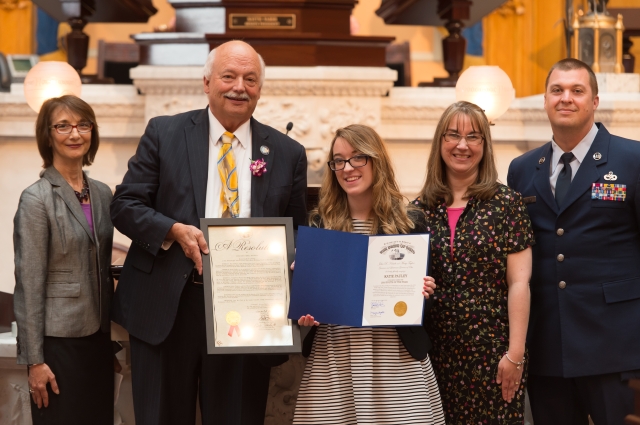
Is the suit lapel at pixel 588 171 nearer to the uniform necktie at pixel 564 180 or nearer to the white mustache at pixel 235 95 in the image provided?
the uniform necktie at pixel 564 180

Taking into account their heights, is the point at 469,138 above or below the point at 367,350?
above

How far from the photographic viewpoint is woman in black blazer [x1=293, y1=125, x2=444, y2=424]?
107 inches

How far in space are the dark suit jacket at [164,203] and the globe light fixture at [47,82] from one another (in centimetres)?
188

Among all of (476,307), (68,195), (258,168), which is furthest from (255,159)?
(476,307)

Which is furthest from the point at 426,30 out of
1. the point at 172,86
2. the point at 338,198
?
the point at 338,198

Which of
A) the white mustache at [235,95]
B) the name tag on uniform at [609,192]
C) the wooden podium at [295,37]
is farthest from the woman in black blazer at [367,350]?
the wooden podium at [295,37]

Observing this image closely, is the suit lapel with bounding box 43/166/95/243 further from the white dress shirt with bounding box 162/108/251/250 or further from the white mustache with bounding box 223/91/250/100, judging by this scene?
the white mustache with bounding box 223/91/250/100

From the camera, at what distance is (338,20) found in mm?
5227

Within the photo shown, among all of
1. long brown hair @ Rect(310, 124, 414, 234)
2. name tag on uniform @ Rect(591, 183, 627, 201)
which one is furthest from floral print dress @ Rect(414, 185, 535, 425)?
name tag on uniform @ Rect(591, 183, 627, 201)

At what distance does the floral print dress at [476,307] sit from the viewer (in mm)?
2797

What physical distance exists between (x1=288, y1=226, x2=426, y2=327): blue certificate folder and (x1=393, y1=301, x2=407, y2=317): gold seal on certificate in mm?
107

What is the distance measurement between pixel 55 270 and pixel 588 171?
189 cm

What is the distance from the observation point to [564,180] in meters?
3.04

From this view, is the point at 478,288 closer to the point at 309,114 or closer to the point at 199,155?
the point at 199,155
